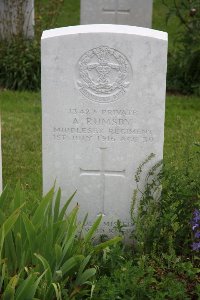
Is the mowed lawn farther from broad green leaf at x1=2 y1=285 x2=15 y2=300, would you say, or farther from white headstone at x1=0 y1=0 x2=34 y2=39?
broad green leaf at x1=2 y1=285 x2=15 y2=300

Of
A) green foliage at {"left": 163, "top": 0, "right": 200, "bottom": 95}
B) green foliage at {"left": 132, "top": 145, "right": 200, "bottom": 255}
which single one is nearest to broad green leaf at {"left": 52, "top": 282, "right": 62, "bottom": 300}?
green foliage at {"left": 132, "top": 145, "right": 200, "bottom": 255}

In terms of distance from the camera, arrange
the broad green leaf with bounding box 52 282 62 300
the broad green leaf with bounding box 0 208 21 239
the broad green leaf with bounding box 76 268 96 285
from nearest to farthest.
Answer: the broad green leaf with bounding box 52 282 62 300
the broad green leaf with bounding box 0 208 21 239
the broad green leaf with bounding box 76 268 96 285

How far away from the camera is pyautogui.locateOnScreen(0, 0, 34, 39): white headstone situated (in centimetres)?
951

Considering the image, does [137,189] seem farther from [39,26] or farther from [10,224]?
[39,26]

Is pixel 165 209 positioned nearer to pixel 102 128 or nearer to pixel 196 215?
pixel 196 215

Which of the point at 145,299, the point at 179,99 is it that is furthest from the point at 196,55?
the point at 145,299

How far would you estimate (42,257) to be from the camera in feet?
11.1

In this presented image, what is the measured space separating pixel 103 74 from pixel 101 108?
223 mm

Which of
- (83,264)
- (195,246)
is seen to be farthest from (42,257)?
(195,246)

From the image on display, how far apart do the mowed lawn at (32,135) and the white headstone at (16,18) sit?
1264 millimetres

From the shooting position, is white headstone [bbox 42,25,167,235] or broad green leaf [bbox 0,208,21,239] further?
white headstone [bbox 42,25,167,235]

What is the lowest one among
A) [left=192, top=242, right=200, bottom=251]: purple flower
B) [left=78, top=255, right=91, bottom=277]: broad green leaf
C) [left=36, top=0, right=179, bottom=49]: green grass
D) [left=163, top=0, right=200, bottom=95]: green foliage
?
[left=78, top=255, right=91, bottom=277]: broad green leaf

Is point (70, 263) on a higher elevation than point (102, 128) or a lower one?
lower

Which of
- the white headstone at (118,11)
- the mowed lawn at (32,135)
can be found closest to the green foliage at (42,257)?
the mowed lawn at (32,135)
